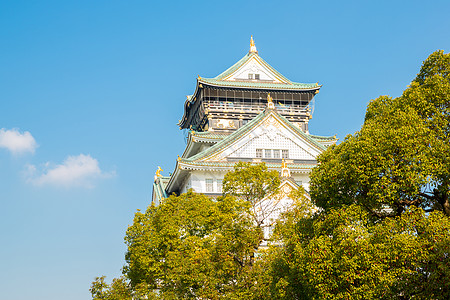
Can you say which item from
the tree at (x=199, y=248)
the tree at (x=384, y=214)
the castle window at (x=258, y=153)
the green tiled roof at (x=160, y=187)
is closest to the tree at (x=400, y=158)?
the tree at (x=384, y=214)

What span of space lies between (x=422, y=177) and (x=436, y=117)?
2.12 metres

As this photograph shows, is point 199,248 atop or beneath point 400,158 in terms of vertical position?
beneath

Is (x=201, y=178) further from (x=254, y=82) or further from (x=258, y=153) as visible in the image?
(x=254, y=82)

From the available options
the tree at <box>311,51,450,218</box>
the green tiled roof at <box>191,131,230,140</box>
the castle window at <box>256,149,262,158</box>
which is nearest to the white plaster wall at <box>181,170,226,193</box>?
the castle window at <box>256,149,262,158</box>

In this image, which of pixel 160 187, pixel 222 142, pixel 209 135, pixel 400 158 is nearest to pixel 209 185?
pixel 222 142

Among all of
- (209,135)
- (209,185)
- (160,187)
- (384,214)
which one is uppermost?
(209,135)

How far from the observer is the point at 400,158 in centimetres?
1633

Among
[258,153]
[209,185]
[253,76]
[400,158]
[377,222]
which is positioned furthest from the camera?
[253,76]

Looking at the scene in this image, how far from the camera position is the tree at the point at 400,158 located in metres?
16.1

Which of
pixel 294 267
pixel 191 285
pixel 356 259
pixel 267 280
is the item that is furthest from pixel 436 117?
pixel 191 285

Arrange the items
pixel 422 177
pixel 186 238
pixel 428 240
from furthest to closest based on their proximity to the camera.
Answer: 1. pixel 186 238
2. pixel 422 177
3. pixel 428 240

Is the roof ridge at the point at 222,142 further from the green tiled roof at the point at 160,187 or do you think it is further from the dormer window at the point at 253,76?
the dormer window at the point at 253,76

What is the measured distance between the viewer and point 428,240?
15.0 m

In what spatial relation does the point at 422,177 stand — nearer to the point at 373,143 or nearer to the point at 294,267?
the point at 373,143
